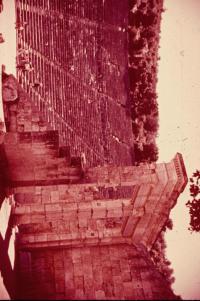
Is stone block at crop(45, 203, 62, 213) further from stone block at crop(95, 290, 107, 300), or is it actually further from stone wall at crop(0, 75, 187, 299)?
stone block at crop(95, 290, 107, 300)

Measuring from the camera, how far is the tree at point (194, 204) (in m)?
10.9

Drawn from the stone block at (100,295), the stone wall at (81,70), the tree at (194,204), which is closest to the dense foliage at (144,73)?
the stone wall at (81,70)

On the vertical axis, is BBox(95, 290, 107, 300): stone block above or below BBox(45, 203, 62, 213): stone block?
below

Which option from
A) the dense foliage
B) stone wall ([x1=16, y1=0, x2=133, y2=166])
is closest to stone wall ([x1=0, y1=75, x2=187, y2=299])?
stone wall ([x1=16, y1=0, x2=133, y2=166])

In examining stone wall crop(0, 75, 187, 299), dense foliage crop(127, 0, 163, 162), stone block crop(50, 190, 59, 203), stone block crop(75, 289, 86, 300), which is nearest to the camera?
stone block crop(75, 289, 86, 300)

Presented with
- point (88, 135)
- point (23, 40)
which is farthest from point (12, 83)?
point (88, 135)

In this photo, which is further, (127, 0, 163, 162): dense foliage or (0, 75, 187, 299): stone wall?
(127, 0, 163, 162): dense foliage

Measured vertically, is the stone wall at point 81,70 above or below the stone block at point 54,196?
above

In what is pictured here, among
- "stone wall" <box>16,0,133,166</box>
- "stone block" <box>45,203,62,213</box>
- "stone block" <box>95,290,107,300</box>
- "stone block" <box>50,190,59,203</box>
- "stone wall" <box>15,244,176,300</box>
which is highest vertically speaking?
"stone wall" <box>16,0,133,166</box>

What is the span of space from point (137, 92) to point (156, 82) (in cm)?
171

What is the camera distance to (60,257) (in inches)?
345

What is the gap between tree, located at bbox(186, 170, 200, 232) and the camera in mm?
10944

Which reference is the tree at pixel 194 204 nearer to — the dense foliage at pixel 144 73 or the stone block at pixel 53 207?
the stone block at pixel 53 207

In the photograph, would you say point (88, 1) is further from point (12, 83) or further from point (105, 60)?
point (12, 83)
